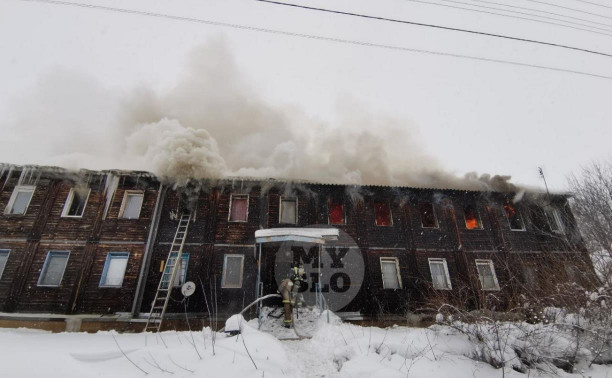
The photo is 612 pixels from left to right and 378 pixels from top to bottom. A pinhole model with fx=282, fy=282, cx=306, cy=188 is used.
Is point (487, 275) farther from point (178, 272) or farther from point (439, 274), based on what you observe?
point (178, 272)

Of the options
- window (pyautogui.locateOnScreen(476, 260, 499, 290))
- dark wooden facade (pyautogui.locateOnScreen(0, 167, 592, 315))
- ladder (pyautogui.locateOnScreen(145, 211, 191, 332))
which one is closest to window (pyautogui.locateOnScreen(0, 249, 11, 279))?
dark wooden facade (pyautogui.locateOnScreen(0, 167, 592, 315))

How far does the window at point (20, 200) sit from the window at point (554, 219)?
85.2 feet

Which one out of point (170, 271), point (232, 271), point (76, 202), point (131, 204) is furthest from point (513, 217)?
point (76, 202)

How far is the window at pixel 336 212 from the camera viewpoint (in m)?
14.2

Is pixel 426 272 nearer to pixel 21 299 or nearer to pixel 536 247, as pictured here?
pixel 536 247

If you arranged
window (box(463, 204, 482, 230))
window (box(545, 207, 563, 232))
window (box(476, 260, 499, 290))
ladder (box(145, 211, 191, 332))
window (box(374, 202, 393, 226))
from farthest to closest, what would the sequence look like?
window (box(545, 207, 563, 232)) → window (box(463, 204, 482, 230)) → window (box(374, 202, 393, 226)) → window (box(476, 260, 499, 290)) → ladder (box(145, 211, 191, 332))

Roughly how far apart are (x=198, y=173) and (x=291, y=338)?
8979 millimetres

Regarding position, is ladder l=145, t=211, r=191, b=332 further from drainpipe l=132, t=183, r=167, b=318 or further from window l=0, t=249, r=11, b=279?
window l=0, t=249, r=11, b=279

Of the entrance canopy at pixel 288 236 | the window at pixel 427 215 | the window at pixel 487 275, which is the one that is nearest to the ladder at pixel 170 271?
the entrance canopy at pixel 288 236

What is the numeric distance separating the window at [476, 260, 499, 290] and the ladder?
1400cm

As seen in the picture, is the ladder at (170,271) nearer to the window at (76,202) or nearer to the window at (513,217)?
the window at (76,202)

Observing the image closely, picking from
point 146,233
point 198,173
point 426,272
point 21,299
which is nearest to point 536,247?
point 426,272

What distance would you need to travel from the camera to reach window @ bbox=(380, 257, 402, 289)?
13.2 meters

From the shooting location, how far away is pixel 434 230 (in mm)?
14508
